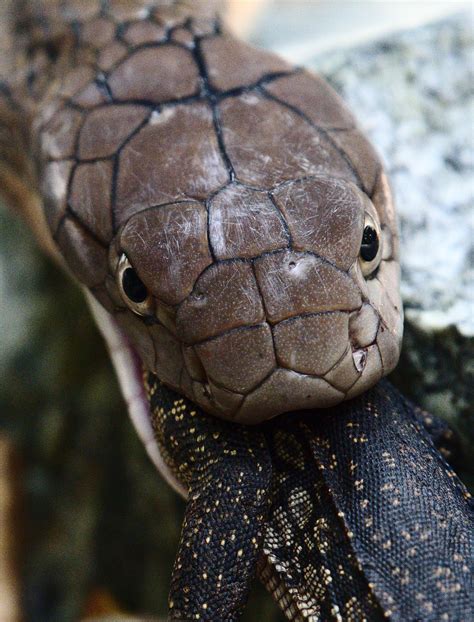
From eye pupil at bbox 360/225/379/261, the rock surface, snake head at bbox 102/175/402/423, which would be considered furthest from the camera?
the rock surface

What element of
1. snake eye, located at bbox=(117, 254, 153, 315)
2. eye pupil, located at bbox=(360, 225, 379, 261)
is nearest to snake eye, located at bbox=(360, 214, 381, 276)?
eye pupil, located at bbox=(360, 225, 379, 261)

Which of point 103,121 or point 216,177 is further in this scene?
point 103,121

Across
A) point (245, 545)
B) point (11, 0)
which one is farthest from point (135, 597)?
point (11, 0)

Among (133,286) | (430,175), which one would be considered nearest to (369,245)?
(133,286)

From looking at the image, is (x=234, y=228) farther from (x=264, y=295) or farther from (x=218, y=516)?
(x=218, y=516)

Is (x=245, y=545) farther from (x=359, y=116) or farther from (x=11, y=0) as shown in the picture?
(x=11, y=0)

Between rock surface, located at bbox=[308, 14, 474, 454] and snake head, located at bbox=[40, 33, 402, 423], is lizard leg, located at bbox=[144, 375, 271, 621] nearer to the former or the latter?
snake head, located at bbox=[40, 33, 402, 423]

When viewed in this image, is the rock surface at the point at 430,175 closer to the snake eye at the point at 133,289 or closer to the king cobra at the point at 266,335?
the king cobra at the point at 266,335
